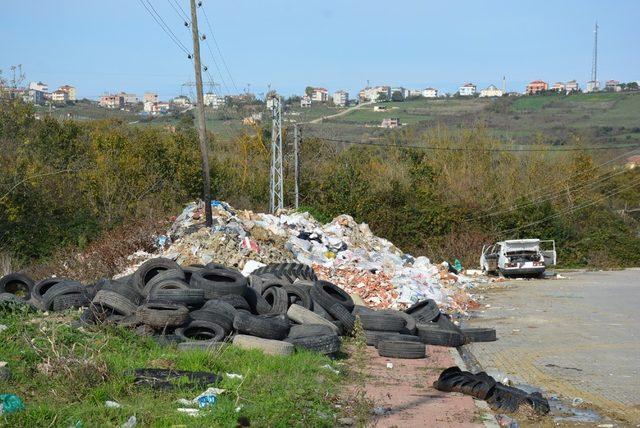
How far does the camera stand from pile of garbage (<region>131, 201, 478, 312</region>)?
2452 cm

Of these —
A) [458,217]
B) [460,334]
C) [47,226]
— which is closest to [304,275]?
[460,334]

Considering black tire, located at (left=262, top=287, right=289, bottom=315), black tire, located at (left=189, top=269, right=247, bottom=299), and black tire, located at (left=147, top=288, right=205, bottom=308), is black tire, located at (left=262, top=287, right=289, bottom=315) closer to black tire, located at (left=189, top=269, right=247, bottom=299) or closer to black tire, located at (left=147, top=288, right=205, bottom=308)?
black tire, located at (left=189, top=269, right=247, bottom=299)

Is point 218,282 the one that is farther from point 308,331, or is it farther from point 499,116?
point 499,116

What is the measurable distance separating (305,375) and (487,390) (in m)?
2.44

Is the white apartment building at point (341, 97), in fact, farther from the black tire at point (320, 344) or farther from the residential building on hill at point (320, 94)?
the black tire at point (320, 344)

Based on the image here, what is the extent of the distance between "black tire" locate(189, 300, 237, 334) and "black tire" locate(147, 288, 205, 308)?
0.82ft

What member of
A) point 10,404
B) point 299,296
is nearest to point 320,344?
point 299,296

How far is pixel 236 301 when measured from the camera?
1545cm

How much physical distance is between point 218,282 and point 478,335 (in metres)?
5.81

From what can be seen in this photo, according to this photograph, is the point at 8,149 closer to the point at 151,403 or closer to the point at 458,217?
the point at 458,217

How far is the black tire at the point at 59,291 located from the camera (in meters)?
15.5

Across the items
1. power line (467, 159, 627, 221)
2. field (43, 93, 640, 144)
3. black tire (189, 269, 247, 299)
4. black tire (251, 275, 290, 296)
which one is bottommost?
power line (467, 159, 627, 221)

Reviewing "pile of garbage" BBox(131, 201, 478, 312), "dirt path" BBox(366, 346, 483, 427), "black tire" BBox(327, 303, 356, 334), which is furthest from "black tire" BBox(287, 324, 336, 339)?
"pile of garbage" BBox(131, 201, 478, 312)

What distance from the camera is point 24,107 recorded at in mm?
42406
